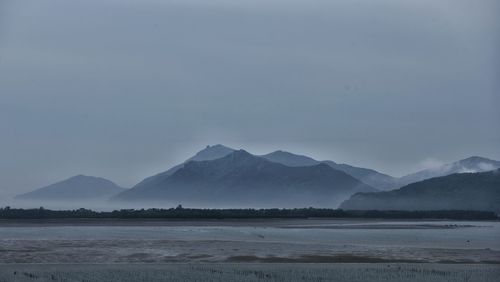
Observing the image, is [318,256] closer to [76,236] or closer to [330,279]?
[330,279]

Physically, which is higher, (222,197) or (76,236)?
(222,197)

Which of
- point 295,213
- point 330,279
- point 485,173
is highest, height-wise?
point 485,173

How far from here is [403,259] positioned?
34500 millimetres

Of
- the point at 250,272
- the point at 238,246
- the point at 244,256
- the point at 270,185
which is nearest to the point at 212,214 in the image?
→ the point at 238,246

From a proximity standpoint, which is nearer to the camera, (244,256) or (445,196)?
(244,256)

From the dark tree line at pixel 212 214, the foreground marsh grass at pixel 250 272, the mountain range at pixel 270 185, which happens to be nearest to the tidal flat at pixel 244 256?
the foreground marsh grass at pixel 250 272

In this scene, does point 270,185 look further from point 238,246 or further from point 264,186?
point 238,246

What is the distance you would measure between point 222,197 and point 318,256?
153112 mm

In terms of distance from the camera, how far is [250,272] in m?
29.4

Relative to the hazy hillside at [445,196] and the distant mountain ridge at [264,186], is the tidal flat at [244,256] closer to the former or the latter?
the hazy hillside at [445,196]

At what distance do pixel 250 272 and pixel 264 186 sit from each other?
15908 centimetres

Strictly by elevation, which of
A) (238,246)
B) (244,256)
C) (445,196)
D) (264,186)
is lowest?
(244,256)

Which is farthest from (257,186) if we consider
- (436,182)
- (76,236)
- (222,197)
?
(76,236)

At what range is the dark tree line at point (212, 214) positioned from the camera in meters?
71.7
